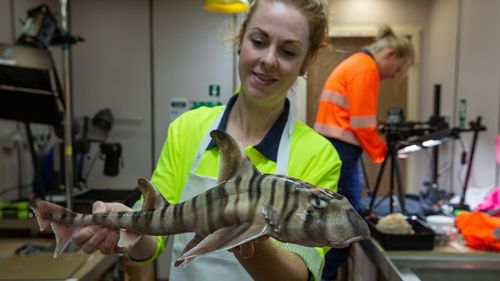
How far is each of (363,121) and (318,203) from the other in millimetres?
1462

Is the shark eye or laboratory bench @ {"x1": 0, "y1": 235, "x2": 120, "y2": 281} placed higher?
the shark eye

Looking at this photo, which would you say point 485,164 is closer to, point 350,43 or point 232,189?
point 350,43

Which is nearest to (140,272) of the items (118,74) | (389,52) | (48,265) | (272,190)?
(48,265)

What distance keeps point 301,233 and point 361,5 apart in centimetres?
322

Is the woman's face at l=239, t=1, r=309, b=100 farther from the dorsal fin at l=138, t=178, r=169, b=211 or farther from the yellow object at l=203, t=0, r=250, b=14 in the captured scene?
the yellow object at l=203, t=0, r=250, b=14

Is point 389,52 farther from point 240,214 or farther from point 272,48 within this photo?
point 240,214

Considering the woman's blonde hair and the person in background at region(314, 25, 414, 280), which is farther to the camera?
the woman's blonde hair

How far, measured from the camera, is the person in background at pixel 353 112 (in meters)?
1.79

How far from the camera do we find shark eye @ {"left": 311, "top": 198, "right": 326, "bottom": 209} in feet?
1.42

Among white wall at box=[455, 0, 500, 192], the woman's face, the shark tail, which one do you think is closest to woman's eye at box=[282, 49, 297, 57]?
the woman's face

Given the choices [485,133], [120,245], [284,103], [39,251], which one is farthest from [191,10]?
[120,245]

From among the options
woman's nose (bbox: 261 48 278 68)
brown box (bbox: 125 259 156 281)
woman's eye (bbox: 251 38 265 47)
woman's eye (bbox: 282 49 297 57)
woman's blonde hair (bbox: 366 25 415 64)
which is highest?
woman's blonde hair (bbox: 366 25 415 64)

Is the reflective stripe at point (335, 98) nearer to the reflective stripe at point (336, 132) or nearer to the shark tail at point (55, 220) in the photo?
the reflective stripe at point (336, 132)

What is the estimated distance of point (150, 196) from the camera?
0.57m
